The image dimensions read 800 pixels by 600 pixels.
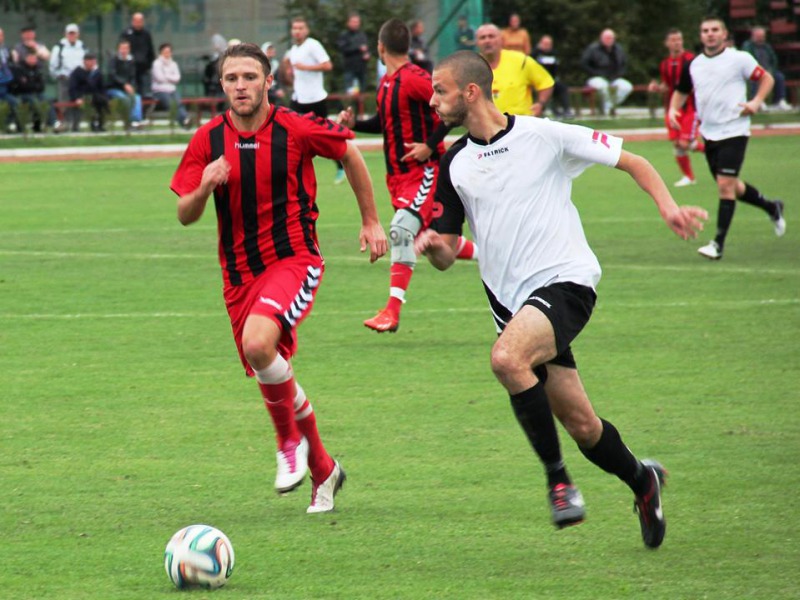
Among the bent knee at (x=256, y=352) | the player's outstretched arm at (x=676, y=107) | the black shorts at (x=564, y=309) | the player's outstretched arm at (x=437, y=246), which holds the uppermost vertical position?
the player's outstretched arm at (x=437, y=246)

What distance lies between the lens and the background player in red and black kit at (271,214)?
21.2ft

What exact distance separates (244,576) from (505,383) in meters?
1.23

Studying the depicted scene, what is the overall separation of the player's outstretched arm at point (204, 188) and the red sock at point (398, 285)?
448 cm

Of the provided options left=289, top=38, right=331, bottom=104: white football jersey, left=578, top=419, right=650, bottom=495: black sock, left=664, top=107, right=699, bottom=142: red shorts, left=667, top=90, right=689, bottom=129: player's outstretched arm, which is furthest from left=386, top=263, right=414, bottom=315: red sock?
left=289, top=38, right=331, bottom=104: white football jersey

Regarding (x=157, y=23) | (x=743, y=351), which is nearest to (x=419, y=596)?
(x=743, y=351)

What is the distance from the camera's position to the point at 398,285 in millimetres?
11125

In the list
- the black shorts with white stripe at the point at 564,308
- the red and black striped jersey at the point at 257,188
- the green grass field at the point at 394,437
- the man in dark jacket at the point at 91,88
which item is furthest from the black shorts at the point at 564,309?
the man in dark jacket at the point at 91,88

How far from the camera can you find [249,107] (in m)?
6.59

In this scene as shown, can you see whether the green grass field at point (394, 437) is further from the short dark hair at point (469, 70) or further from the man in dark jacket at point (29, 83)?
the man in dark jacket at point (29, 83)

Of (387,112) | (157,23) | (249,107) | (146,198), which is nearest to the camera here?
(249,107)

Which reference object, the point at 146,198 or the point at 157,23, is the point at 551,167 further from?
the point at 157,23

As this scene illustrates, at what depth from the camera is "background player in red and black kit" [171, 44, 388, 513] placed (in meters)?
6.48

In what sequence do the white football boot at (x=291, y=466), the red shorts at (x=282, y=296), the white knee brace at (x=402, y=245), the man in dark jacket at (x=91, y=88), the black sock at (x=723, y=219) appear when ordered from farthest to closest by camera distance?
the man in dark jacket at (x=91, y=88), the black sock at (x=723, y=219), the white knee brace at (x=402, y=245), the red shorts at (x=282, y=296), the white football boot at (x=291, y=466)

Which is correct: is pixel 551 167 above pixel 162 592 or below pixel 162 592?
above
